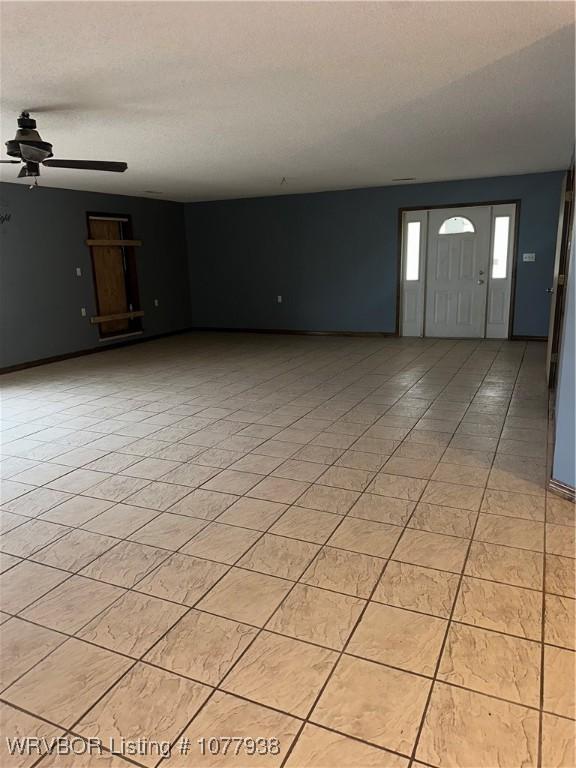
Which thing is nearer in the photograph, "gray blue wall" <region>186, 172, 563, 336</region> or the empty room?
the empty room

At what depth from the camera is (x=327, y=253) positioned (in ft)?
27.2

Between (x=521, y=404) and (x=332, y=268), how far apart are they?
453 cm

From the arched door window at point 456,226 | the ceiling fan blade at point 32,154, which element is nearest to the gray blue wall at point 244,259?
the arched door window at point 456,226

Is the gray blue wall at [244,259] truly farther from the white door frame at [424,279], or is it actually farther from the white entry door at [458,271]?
the white entry door at [458,271]

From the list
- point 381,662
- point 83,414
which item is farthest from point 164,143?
point 381,662

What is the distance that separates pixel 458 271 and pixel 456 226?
64 cm

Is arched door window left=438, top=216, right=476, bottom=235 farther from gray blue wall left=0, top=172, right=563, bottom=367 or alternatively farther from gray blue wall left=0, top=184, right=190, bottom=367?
gray blue wall left=0, top=184, right=190, bottom=367

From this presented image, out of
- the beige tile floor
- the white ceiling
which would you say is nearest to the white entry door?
the white ceiling

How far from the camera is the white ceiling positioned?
2.27 m

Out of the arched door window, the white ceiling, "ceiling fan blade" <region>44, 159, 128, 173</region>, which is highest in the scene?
the white ceiling

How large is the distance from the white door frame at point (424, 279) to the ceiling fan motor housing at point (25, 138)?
5511 millimetres

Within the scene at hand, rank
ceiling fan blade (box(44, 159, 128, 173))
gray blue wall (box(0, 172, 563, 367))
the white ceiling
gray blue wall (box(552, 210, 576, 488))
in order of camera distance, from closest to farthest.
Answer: the white ceiling
gray blue wall (box(552, 210, 576, 488))
ceiling fan blade (box(44, 159, 128, 173))
gray blue wall (box(0, 172, 563, 367))

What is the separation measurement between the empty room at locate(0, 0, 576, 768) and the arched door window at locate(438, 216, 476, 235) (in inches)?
25.0

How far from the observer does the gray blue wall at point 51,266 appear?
6352 mm
